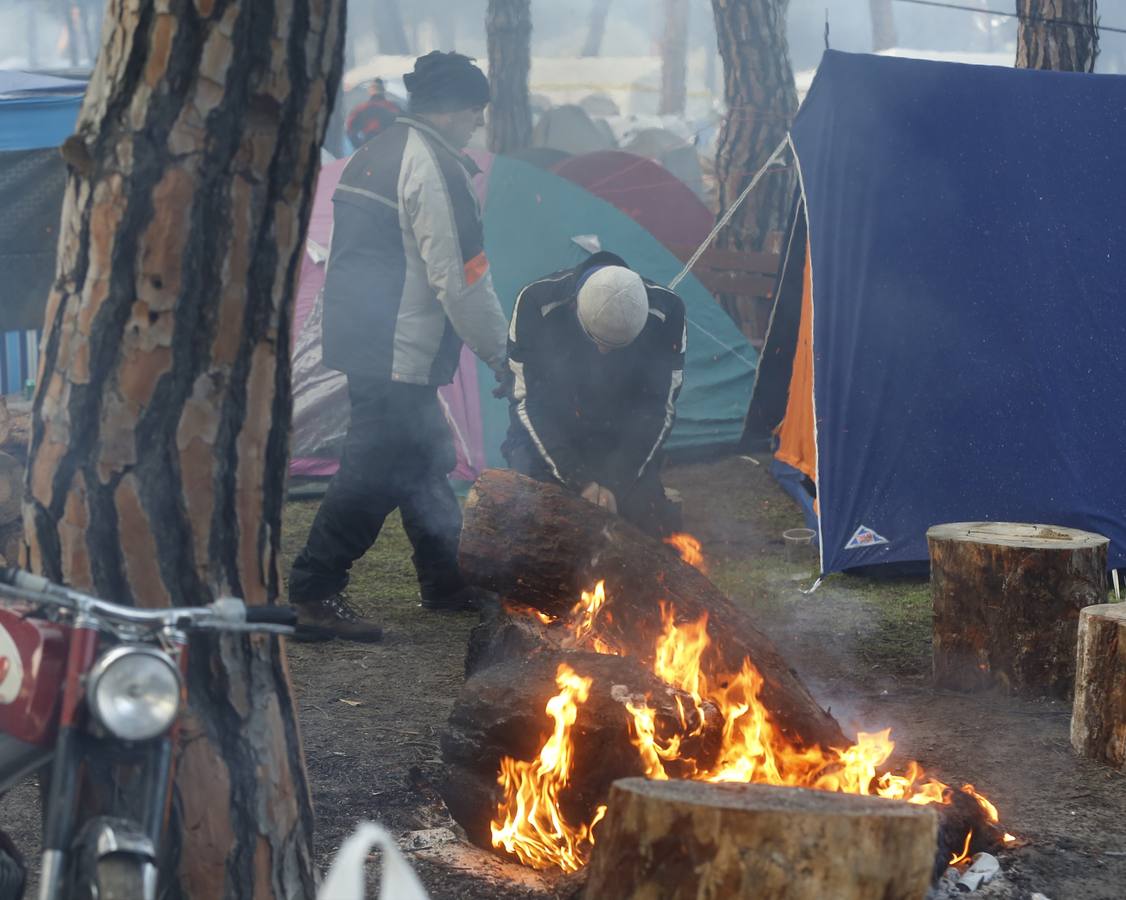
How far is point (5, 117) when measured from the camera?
24.5ft

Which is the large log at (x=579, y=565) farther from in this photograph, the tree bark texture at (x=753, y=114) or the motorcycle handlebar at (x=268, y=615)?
the tree bark texture at (x=753, y=114)

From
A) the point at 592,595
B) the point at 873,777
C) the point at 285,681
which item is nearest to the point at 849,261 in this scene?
the point at 592,595

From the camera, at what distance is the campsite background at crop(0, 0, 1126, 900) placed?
372 cm

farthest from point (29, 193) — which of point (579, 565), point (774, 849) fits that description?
point (774, 849)

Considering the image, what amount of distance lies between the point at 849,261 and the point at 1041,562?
7.04 feet

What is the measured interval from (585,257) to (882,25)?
123 ft

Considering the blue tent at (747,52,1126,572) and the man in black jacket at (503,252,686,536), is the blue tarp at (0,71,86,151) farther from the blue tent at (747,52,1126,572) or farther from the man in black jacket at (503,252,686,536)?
the blue tent at (747,52,1126,572)

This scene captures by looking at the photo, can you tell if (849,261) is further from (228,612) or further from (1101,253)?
(228,612)

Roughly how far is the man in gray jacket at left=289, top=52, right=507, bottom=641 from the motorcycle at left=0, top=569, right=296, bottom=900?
3.51 metres

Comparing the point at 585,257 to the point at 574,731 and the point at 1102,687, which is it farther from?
the point at 574,731

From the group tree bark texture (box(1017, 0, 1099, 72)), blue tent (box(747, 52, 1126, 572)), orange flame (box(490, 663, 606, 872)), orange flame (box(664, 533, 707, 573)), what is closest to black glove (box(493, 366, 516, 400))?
orange flame (box(664, 533, 707, 573))

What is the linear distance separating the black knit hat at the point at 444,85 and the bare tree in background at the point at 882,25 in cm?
3835

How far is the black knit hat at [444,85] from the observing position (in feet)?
18.3

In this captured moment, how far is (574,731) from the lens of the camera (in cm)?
347
